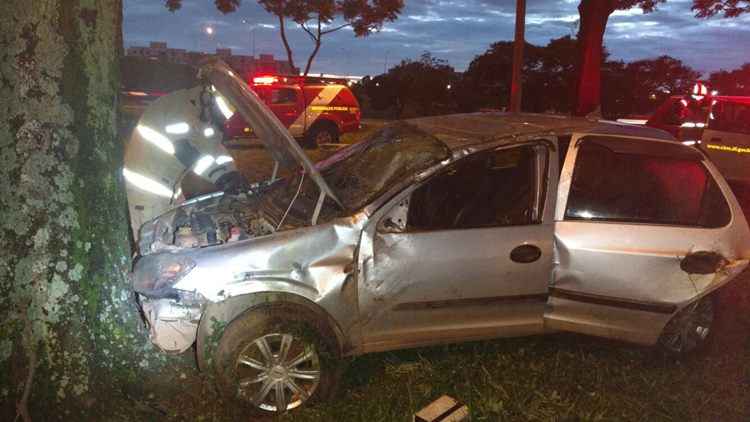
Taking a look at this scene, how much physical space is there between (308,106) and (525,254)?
12.4 meters

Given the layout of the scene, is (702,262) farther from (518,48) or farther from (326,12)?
(326,12)

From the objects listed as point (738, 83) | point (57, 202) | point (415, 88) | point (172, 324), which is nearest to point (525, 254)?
point (172, 324)

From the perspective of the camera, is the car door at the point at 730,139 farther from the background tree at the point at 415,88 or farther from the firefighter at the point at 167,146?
the background tree at the point at 415,88

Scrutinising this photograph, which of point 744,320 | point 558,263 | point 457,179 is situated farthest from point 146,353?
point 744,320

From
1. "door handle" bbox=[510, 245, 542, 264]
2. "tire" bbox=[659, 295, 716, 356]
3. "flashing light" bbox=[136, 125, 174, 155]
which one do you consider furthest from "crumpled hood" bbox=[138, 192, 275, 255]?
"tire" bbox=[659, 295, 716, 356]

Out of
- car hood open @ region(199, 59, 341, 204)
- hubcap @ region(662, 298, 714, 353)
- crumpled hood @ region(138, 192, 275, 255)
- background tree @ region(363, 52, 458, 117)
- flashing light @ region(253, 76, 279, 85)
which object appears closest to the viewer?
car hood open @ region(199, 59, 341, 204)

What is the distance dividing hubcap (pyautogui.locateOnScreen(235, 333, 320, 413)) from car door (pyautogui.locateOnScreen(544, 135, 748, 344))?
55.9 inches

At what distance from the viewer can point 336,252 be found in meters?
3.22

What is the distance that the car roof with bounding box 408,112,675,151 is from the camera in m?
3.65

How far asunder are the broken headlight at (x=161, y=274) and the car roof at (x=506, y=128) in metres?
1.62

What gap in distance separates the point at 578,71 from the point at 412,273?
11044 mm

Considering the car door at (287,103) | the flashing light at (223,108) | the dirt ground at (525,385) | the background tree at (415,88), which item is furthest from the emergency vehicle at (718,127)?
the background tree at (415,88)

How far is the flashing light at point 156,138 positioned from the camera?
4.09 m

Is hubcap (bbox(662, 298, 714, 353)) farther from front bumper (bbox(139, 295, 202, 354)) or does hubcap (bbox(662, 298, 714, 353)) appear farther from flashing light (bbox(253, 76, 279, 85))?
flashing light (bbox(253, 76, 279, 85))
